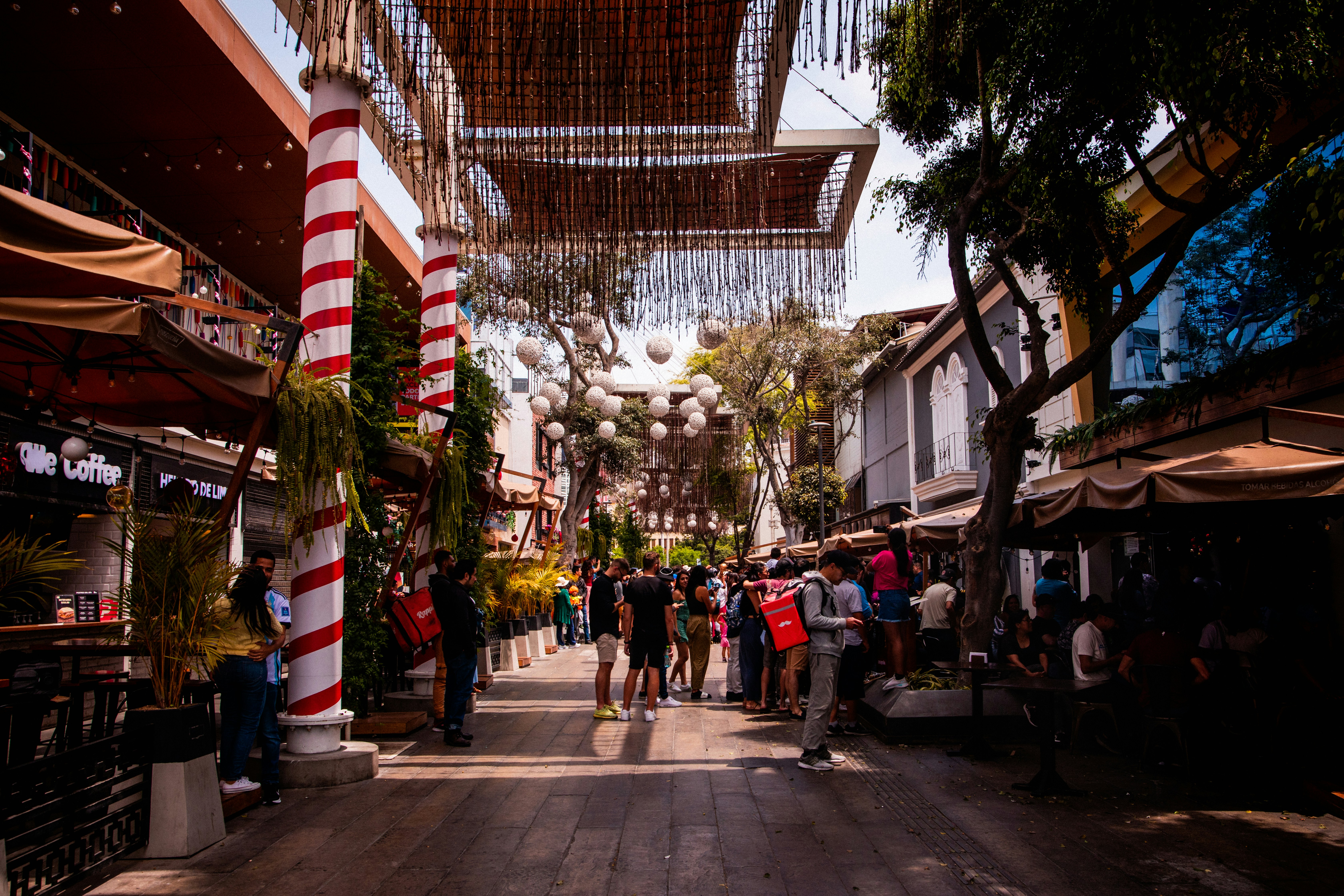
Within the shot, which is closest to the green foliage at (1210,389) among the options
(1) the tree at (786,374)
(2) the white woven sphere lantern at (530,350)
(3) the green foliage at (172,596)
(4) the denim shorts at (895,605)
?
(4) the denim shorts at (895,605)

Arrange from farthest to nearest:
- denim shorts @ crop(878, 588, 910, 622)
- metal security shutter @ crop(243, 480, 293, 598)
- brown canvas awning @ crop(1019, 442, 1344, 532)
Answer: metal security shutter @ crop(243, 480, 293, 598), denim shorts @ crop(878, 588, 910, 622), brown canvas awning @ crop(1019, 442, 1344, 532)

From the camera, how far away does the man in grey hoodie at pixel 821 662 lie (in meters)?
7.84

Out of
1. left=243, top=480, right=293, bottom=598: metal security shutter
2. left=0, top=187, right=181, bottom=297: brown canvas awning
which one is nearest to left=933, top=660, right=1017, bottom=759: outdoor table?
left=0, top=187, right=181, bottom=297: brown canvas awning

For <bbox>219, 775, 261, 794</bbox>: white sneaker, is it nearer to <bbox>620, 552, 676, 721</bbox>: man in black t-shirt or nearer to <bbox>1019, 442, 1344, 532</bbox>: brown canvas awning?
<bbox>620, 552, 676, 721</bbox>: man in black t-shirt

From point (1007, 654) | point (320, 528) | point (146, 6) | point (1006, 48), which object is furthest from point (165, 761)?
point (1006, 48)

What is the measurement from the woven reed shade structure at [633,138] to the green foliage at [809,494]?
995 inches

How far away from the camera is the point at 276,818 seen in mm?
6184

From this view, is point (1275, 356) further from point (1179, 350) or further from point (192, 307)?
point (192, 307)

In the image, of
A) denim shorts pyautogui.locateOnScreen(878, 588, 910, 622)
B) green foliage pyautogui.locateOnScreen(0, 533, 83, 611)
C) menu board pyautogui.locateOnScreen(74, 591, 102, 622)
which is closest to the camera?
green foliage pyautogui.locateOnScreen(0, 533, 83, 611)

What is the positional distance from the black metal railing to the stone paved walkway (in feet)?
0.73

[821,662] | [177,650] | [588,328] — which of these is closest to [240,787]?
[177,650]

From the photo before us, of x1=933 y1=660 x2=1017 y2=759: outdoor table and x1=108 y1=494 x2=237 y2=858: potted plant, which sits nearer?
x1=108 y1=494 x2=237 y2=858: potted plant

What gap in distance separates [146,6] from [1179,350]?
1384cm

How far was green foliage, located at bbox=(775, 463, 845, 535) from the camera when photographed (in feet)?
113
